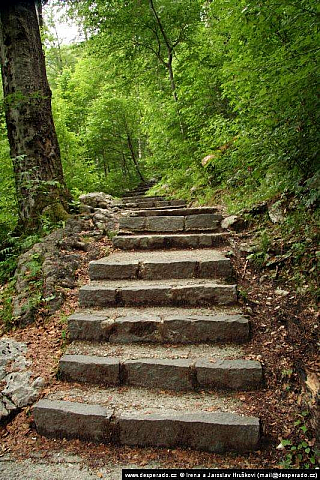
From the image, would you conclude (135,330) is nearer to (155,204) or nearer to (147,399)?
(147,399)

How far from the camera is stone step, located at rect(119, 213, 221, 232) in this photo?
178 inches

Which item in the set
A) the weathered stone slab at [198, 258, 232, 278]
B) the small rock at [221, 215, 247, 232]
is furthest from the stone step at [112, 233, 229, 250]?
the weathered stone slab at [198, 258, 232, 278]

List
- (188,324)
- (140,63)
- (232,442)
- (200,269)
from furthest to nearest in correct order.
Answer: (140,63)
(200,269)
(188,324)
(232,442)

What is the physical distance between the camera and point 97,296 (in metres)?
3.12

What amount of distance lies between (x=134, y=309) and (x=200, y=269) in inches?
34.8

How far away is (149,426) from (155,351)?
2.08ft

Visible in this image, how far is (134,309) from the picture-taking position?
2992 mm

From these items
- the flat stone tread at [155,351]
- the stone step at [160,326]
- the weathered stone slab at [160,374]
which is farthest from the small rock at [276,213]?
the weathered stone slab at [160,374]

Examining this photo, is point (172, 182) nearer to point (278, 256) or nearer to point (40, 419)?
point (278, 256)

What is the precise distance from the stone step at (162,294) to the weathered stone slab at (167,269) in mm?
100

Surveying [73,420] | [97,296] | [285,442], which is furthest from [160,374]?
[97,296]

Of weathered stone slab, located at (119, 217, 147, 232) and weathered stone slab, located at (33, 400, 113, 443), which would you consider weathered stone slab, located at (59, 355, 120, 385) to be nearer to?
weathered stone slab, located at (33, 400, 113, 443)

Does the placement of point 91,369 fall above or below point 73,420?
above

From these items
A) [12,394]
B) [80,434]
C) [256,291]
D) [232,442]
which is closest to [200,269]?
[256,291]
